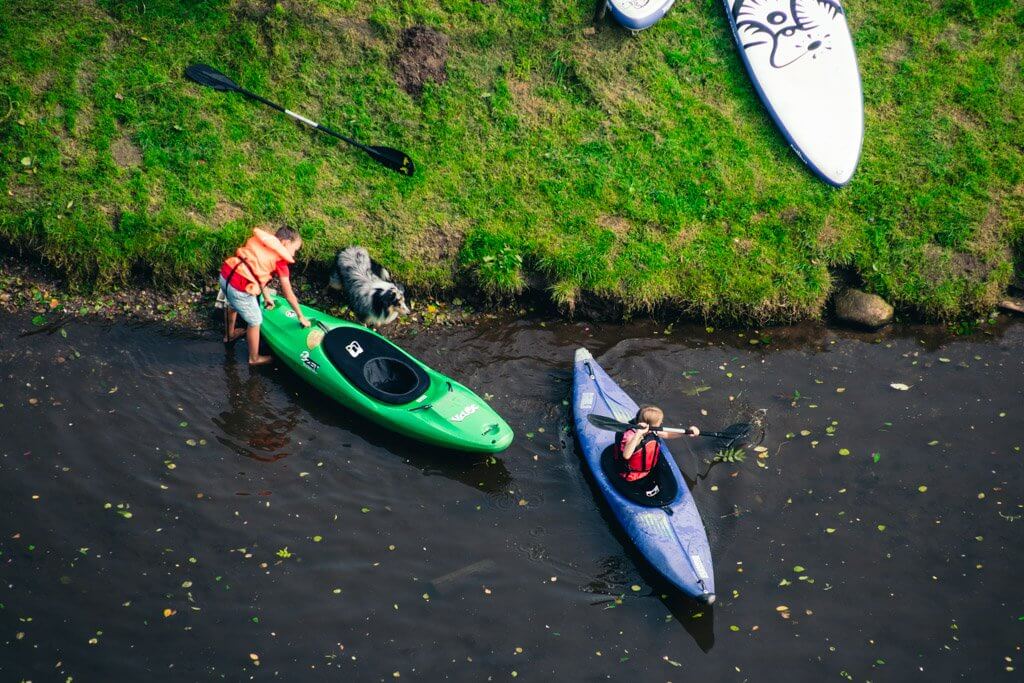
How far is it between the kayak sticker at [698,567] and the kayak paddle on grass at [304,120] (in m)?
5.52

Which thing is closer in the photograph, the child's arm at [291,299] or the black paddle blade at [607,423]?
the black paddle blade at [607,423]

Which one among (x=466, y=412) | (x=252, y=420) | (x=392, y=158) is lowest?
(x=252, y=420)

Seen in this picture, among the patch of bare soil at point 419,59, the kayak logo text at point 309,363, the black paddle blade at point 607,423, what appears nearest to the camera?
the black paddle blade at point 607,423

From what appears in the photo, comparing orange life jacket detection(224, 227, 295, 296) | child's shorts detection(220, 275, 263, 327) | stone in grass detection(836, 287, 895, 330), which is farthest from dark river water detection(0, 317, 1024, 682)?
orange life jacket detection(224, 227, 295, 296)

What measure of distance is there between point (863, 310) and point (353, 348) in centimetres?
599

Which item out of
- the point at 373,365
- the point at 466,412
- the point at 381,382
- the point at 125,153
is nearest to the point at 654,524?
the point at 466,412

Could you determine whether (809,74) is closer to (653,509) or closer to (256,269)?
(653,509)

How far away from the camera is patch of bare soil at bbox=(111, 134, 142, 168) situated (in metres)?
9.85

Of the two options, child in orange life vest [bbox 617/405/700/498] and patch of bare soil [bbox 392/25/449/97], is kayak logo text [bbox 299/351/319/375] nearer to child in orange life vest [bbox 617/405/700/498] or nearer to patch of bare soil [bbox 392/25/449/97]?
child in orange life vest [bbox 617/405/700/498]

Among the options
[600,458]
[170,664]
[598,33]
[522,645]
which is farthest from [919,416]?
[170,664]

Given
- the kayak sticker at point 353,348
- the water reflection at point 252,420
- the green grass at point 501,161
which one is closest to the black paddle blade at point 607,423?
the green grass at point 501,161

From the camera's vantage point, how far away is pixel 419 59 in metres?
10.7

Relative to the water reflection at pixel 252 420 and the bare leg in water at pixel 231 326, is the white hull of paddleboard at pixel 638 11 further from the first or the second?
the water reflection at pixel 252 420

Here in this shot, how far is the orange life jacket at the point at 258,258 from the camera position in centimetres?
838
